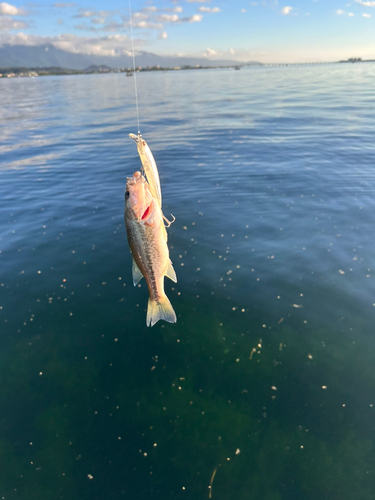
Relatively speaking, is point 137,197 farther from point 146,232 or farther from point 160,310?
point 160,310

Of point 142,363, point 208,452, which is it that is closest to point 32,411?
point 142,363

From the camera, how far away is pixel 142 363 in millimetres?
7914

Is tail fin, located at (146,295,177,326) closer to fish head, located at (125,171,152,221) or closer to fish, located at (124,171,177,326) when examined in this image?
fish, located at (124,171,177,326)

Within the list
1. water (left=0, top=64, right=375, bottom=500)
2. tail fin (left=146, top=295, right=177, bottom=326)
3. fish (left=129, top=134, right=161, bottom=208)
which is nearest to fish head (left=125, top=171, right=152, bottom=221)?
fish (left=129, top=134, right=161, bottom=208)

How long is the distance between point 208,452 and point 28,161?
79.7 feet

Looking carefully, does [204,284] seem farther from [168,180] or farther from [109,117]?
[109,117]

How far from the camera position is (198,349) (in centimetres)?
823

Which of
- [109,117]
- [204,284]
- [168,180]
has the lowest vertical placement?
[204,284]

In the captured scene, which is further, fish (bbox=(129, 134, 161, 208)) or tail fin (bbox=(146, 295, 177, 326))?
tail fin (bbox=(146, 295, 177, 326))

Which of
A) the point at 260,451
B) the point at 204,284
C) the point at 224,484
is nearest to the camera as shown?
the point at 224,484

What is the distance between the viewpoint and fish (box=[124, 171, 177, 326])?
468cm

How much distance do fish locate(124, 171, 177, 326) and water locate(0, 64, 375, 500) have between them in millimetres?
3005

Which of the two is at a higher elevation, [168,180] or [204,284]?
[168,180]

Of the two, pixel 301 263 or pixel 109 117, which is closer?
pixel 301 263
